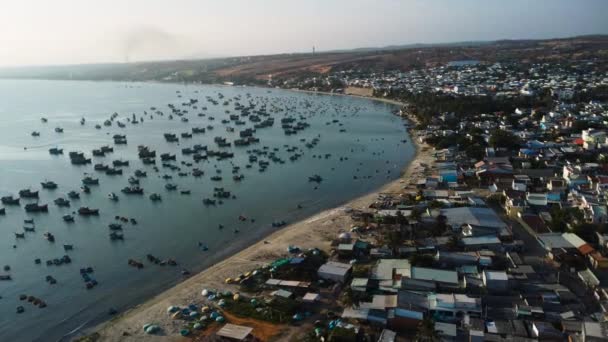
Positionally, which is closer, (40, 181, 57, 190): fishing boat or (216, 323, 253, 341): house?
(216, 323, 253, 341): house

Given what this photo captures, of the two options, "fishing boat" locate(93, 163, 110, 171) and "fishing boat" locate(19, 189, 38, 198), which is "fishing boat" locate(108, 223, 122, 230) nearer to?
"fishing boat" locate(19, 189, 38, 198)

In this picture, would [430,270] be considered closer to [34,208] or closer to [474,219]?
[474,219]

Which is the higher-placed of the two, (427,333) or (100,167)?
(100,167)

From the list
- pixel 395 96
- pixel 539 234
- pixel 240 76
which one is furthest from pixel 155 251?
pixel 240 76

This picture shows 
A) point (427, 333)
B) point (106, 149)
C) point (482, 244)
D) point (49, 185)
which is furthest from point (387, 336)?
point (106, 149)

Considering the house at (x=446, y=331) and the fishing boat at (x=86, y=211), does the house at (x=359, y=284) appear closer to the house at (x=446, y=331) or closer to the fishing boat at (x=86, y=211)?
the house at (x=446, y=331)

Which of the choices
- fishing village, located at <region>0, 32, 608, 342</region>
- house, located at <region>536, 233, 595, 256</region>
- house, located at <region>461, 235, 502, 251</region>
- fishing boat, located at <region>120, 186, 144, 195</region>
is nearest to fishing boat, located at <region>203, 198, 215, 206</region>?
fishing village, located at <region>0, 32, 608, 342</region>

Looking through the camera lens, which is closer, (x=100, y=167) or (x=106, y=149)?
(x=100, y=167)

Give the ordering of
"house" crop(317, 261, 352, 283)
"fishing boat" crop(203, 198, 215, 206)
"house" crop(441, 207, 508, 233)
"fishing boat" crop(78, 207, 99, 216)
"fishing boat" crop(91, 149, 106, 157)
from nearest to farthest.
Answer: "house" crop(317, 261, 352, 283), "house" crop(441, 207, 508, 233), "fishing boat" crop(78, 207, 99, 216), "fishing boat" crop(203, 198, 215, 206), "fishing boat" crop(91, 149, 106, 157)
